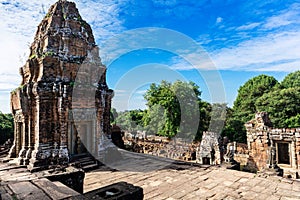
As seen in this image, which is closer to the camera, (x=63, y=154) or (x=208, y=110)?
(x=63, y=154)

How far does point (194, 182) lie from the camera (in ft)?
21.9

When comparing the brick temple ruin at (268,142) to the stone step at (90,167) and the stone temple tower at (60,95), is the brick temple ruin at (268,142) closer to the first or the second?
the stone step at (90,167)

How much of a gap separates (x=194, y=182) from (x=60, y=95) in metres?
5.95

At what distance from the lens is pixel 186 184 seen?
6.50 metres

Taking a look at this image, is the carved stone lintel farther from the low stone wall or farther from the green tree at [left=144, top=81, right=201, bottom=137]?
the green tree at [left=144, top=81, right=201, bottom=137]

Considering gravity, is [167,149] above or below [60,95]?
below

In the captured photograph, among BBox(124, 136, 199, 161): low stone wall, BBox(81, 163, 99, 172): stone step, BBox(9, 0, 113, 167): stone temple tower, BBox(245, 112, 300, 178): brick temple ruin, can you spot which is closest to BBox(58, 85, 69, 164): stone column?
BBox(9, 0, 113, 167): stone temple tower

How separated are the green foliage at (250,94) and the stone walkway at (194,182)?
21.5 m

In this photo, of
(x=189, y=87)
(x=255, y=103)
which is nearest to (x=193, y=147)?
(x=189, y=87)

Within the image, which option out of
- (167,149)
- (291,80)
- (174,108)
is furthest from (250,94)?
(167,149)

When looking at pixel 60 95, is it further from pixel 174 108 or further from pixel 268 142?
pixel 174 108

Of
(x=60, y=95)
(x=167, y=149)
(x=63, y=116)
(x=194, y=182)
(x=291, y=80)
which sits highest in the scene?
(x=291, y=80)

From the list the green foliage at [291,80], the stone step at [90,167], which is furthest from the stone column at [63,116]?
the green foliage at [291,80]

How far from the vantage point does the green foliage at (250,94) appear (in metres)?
28.2
